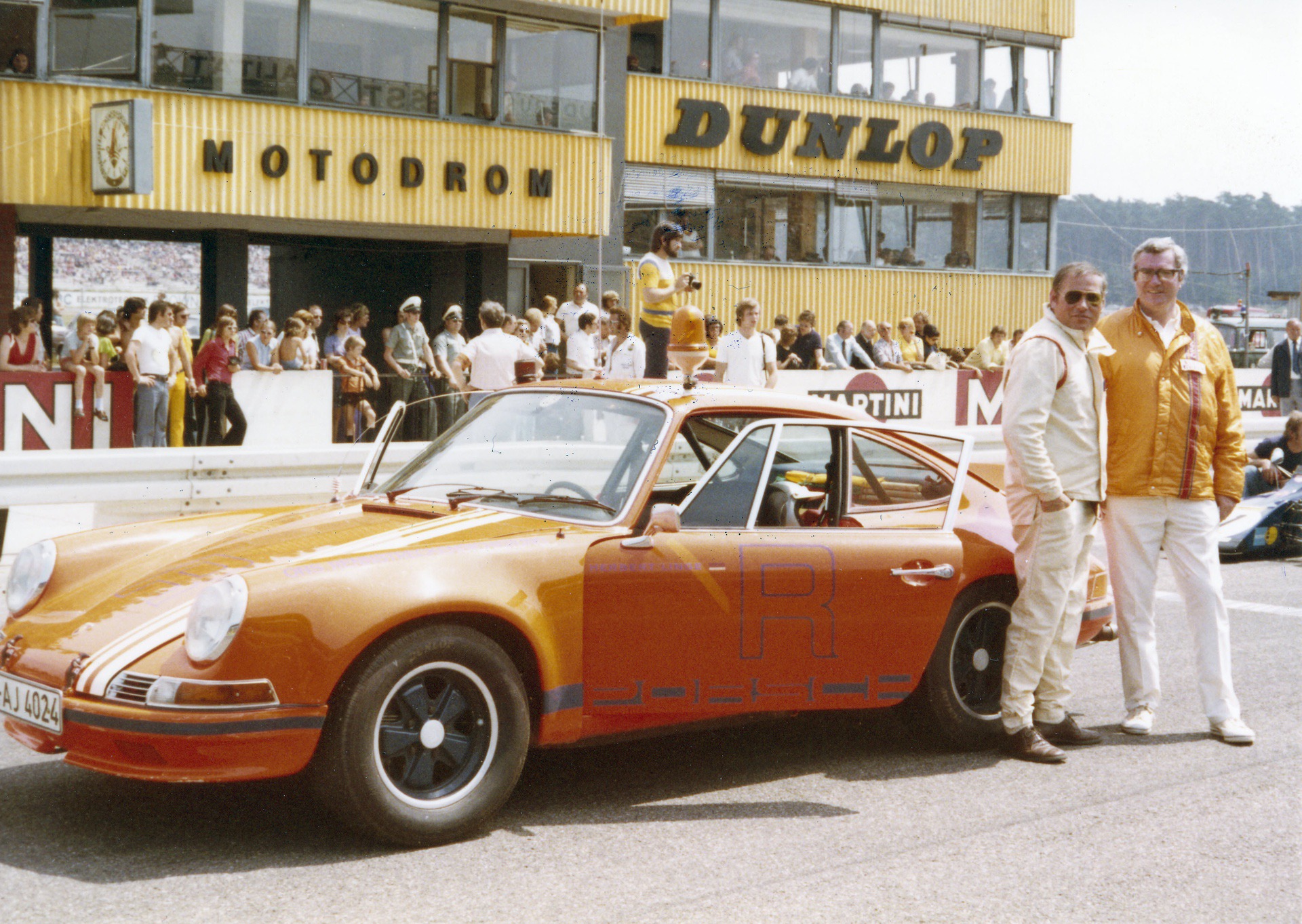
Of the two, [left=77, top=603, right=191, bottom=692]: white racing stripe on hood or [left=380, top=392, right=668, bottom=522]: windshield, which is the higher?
[left=380, top=392, right=668, bottom=522]: windshield

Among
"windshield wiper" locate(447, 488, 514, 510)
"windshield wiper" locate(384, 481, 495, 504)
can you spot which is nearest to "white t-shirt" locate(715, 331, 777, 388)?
"windshield wiper" locate(384, 481, 495, 504)

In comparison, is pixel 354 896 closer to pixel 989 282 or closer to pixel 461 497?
pixel 461 497

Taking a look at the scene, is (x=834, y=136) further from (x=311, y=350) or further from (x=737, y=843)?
(x=737, y=843)

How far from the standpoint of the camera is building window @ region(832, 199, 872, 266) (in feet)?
104

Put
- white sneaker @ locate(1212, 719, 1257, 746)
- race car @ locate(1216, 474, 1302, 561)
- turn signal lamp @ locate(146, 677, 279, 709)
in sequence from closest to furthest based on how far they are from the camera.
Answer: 1. turn signal lamp @ locate(146, 677, 279, 709)
2. white sneaker @ locate(1212, 719, 1257, 746)
3. race car @ locate(1216, 474, 1302, 561)

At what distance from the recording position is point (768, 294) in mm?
30250

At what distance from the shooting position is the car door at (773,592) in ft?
17.1

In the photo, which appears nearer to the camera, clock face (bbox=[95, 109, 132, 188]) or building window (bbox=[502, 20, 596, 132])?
clock face (bbox=[95, 109, 132, 188])

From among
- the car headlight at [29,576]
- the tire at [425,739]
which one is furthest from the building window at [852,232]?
the tire at [425,739]

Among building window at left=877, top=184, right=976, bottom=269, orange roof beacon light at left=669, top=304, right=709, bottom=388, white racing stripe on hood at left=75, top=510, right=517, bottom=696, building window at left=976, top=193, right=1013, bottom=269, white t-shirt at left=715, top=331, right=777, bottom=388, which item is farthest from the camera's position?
building window at left=976, top=193, right=1013, bottom=269

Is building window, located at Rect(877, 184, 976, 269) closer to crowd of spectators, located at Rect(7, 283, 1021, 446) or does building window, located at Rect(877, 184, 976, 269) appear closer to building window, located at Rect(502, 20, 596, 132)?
building window, located at Rect(502, 20, 596, 132)

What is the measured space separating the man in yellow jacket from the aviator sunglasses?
396 millimetres

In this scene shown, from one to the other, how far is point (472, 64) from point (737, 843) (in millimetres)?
21032

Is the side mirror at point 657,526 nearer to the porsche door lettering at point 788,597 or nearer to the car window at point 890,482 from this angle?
the porsche door lettering at point 788,597
